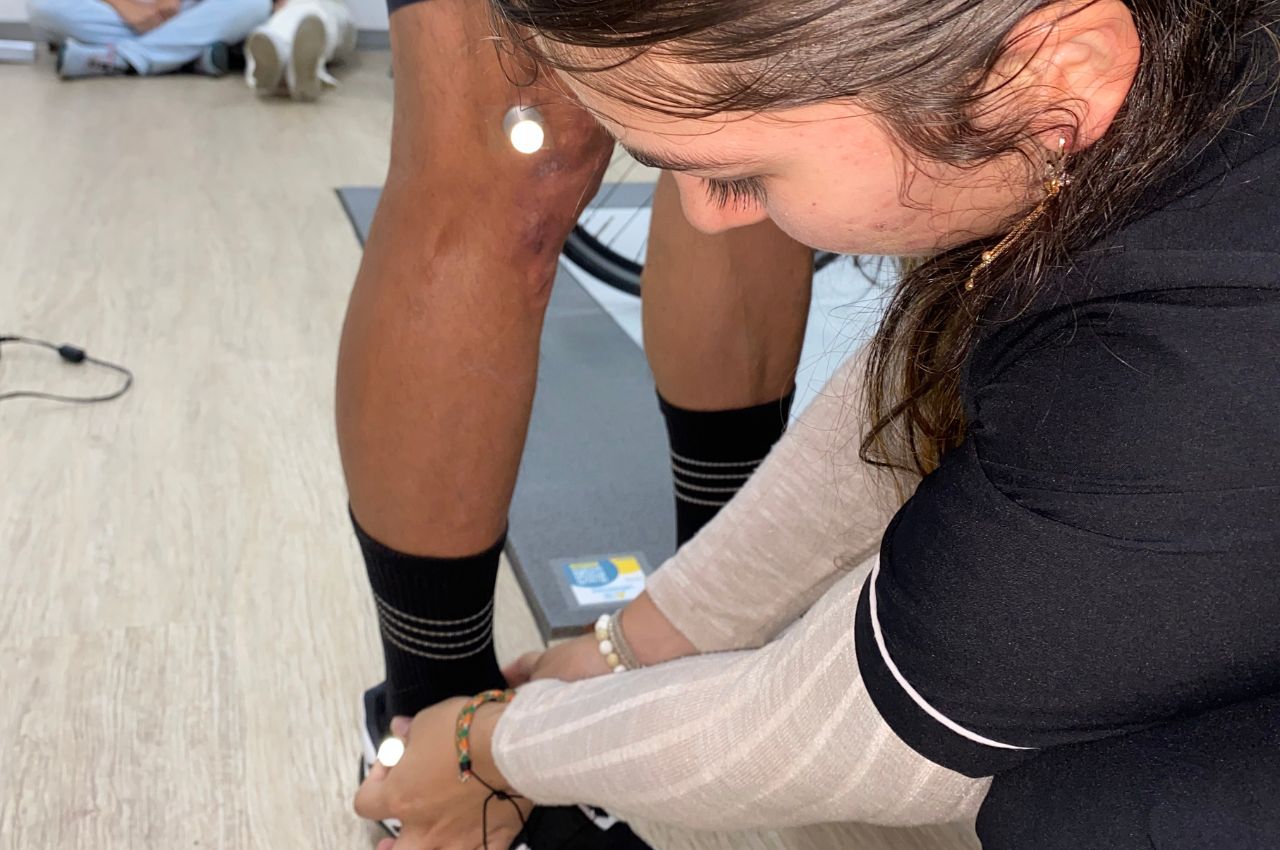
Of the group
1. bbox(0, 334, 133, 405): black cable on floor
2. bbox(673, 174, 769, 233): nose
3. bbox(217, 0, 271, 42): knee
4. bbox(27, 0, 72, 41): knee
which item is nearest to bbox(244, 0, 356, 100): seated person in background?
bbox(217, 0, 271, 42): knee

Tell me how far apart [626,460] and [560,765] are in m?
0.64

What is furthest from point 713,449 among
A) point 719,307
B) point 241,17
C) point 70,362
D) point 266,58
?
point 241,17

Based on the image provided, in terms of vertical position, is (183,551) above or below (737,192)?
below

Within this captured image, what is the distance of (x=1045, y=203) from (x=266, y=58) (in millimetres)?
3161

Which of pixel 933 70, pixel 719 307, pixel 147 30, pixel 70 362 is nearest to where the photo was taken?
pixel 933 70

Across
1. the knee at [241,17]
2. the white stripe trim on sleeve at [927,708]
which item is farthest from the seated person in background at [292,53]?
the white stripe trim on sleeve at [927,708]

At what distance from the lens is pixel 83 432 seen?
137 cm

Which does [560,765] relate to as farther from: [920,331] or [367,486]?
[920,331]

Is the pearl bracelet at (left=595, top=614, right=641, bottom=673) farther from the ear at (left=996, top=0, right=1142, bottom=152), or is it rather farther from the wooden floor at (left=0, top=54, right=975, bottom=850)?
the ear at (left=996, top=0, right=1142, bottom=152)

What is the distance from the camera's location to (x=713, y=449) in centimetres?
104

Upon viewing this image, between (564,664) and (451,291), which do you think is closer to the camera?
(451,291)

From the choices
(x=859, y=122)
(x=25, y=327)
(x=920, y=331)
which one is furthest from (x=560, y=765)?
(x=25, y=327)

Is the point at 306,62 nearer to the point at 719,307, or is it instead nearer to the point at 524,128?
the point at 719,307

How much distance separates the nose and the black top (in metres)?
0.13
